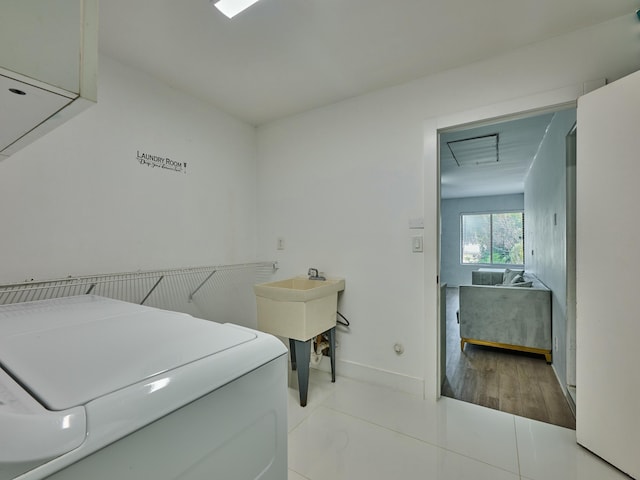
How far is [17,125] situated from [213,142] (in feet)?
6.32

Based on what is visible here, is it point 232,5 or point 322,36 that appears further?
point 322,36

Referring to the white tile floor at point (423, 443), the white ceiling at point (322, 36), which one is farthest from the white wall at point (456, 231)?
the white ceiling at point (322, 36)

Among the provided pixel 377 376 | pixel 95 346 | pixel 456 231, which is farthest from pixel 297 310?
pixel 456 231

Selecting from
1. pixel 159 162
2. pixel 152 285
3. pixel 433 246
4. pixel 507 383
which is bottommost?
pixel 507 383

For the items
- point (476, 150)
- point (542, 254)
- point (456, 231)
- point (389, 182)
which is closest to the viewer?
point (389, 182)

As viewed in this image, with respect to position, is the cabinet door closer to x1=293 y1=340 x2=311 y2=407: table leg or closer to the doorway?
x1=293 y1=340 x2=311 y2=407: table leg

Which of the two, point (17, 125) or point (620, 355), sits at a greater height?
point (17, 125)

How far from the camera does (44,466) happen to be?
1.21 ft

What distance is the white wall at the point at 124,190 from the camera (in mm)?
1558

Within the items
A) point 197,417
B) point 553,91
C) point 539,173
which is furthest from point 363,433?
point 539,173

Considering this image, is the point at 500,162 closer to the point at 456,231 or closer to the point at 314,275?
the point at 456,231

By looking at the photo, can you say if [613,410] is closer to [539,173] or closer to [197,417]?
[197,417]

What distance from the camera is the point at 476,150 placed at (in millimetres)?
3850

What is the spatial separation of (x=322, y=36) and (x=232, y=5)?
521 millimetres
